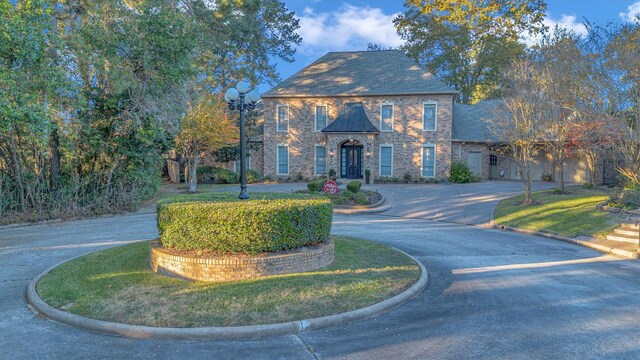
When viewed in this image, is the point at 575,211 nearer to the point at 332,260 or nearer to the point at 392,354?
the point at 332,260

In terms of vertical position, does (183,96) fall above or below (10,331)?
above

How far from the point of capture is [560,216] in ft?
45.2

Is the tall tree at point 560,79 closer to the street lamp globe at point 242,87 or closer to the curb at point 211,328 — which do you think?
the street lamp globe at point 242,87

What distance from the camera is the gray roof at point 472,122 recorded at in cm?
2719

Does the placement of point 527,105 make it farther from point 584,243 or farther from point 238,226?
point 238,226

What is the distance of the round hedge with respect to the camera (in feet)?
21.9

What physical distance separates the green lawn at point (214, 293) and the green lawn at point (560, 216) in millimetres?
7392

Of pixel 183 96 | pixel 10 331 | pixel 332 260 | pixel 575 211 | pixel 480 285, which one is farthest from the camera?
pixel 183 96

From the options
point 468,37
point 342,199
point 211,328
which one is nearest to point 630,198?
point 342,199

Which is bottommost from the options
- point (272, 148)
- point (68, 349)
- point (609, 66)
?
point (68, 349)

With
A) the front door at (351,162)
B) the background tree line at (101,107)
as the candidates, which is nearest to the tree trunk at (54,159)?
the background tree line at (101,107)

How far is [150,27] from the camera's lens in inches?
568

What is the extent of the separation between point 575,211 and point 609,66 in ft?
A: 17.9

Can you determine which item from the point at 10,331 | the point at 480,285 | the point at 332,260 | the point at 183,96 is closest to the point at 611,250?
the point at 480,285
